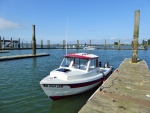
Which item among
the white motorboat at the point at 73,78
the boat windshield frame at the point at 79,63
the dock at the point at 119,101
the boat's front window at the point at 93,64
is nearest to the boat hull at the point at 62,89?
the white motorboat at the point at 73,78

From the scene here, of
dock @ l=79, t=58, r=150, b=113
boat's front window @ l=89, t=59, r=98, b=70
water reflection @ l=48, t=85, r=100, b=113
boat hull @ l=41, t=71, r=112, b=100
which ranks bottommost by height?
water reflection @ l=48, t=85, r=100, b=113

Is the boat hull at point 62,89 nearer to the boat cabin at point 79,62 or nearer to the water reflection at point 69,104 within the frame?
the water reflection at point 69,104

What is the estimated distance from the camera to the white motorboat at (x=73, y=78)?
8.70 m

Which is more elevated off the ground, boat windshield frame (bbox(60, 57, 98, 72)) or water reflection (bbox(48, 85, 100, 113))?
boat windshield frame (bbox(60, 57, 98, 72))

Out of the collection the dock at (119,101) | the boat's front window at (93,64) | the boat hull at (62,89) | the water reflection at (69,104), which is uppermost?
the boat's front window at (93,64)

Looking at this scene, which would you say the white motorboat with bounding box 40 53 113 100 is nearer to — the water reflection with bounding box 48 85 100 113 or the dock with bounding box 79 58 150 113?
the water reflection with bounding box 48 85 100 113

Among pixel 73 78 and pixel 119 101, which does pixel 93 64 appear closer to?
pixel 73 78

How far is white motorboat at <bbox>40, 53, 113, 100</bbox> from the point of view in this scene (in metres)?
8.70

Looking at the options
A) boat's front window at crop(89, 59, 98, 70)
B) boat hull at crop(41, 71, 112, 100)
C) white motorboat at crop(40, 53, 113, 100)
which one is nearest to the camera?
boat hull at crop(41, 71, 112, 100)

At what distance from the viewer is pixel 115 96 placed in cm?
673

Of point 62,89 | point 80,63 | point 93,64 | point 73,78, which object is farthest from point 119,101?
point 93,64

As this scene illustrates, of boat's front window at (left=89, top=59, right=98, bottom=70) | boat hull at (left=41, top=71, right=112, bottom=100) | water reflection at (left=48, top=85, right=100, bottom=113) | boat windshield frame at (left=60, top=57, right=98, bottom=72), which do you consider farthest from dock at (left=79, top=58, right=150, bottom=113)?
boat's front window at (left=89, top=59, right=98, bottom=70)

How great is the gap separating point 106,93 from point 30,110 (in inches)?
156

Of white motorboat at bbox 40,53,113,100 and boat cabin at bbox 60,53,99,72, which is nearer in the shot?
white motorboat at bbox 40,53,113,100
